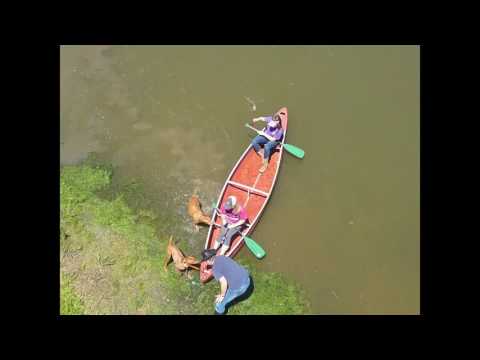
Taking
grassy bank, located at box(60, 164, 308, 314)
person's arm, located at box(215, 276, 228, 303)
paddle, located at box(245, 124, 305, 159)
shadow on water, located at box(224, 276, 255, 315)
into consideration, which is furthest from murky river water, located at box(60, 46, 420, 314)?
person's arm, located at box(215, 276, 228, 303)

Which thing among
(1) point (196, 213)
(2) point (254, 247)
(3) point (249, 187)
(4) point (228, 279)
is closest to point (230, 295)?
(4) point (228, 279)

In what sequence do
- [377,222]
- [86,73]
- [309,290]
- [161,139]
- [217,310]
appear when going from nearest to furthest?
[217,310], [309,290], [377,222], [161,139], [86,73]

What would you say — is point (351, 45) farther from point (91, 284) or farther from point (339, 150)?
point (91, 284)

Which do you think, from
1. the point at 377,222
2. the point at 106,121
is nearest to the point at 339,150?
the point at 377,222

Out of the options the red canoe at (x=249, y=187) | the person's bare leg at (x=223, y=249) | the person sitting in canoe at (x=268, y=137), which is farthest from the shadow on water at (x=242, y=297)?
the person sitting in canoe at (x=268, y=137)

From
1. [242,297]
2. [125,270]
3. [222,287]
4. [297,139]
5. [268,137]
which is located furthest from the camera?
[297,139]

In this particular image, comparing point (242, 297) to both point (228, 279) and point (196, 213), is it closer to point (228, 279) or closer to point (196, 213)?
point (228, 279)

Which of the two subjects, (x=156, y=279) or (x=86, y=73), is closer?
(x=156, y=279)

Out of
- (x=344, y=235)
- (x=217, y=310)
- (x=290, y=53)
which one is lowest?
(x=217, y=310)
